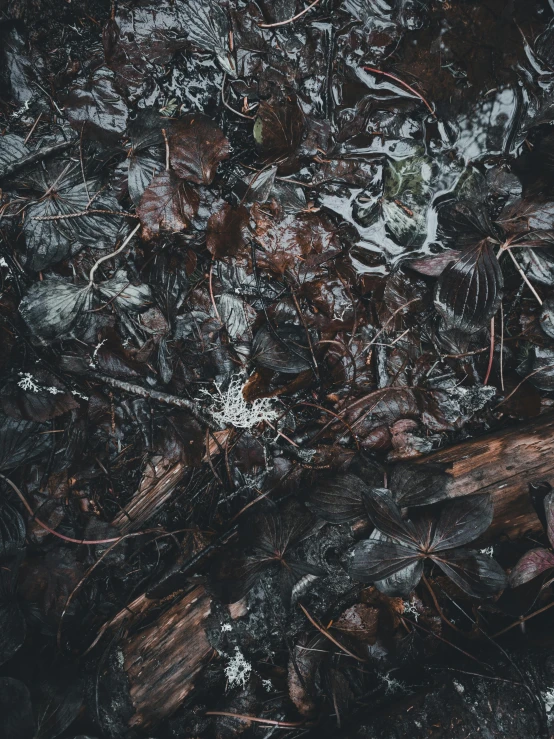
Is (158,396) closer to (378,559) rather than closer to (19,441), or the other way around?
(19,441)

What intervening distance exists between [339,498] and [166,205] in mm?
1431

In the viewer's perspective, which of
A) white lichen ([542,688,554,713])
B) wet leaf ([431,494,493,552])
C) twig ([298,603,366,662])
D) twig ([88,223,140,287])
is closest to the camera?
white lichen ([542,688,554,713])

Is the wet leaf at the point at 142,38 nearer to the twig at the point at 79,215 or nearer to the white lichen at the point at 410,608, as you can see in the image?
the twig at the point at 79,215

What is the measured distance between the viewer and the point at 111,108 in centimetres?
199

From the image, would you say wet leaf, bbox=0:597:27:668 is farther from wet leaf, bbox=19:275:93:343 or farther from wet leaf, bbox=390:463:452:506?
wet leaf, bbox=390:463:452:506

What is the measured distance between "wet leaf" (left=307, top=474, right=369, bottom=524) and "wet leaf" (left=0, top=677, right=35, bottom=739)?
52.6 inches

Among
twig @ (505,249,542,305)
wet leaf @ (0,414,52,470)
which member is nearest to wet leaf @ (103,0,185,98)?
wet leaf @ (0,414,52,470)

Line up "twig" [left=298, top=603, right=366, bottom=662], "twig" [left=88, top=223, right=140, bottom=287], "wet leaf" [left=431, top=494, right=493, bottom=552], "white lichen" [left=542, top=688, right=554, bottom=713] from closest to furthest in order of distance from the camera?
1. "white lichen" [left=542, top=688, right=554, bottom=713]
2. "wet leaf" [left=431, top=494, right=493, bottom=552]
3. "twig" [left=298, top=603, right=366, bottom=662]
4. "twig" [left=88, top=223, right=140, bottom=287]

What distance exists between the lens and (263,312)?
2020 mm

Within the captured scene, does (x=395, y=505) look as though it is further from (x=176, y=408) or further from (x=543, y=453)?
(x=176, y=408)

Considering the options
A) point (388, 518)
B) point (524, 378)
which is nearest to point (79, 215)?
point (388, 518)

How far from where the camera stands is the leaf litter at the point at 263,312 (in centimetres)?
188

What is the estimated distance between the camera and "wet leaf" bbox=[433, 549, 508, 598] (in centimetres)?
174

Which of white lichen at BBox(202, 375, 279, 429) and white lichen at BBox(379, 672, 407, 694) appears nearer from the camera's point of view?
white lichen at BBox(379, 672, 407, 694)
